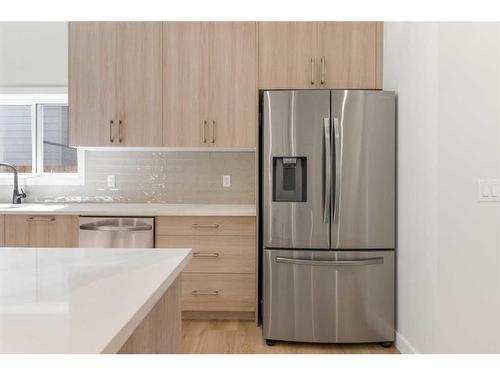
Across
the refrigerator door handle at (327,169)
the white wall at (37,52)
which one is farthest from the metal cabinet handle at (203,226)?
the white wall at (37,52)

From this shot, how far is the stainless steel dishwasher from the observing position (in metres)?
3.22

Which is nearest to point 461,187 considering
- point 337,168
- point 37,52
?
point 337,168

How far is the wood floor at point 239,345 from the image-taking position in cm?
285

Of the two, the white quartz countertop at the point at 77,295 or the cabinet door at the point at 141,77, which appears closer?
the white quartz countertop at the point at 77,295

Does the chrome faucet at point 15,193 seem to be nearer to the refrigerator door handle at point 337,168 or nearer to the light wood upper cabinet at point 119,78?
the light wood upper cabinet at point 119,78

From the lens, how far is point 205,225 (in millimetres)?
3256

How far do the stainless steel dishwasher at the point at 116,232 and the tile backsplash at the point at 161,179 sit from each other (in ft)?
2.04

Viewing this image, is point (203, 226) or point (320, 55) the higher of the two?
point (320, 55)

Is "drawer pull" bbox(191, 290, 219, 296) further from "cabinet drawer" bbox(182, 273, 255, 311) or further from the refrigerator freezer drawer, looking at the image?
the refrigerator freezer drawer

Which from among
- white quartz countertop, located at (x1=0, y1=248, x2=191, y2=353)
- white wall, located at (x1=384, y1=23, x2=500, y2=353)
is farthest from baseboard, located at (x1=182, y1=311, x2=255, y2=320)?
white quartz countertop, located at (x1=0, y1=248, x2=191, y2=353)

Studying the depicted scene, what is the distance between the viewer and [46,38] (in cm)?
393

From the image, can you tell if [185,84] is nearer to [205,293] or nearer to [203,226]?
[203,226]

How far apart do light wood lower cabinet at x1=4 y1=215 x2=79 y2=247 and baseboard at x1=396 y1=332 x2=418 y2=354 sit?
2353 millimetres

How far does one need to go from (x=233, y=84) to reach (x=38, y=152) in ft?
6.48
